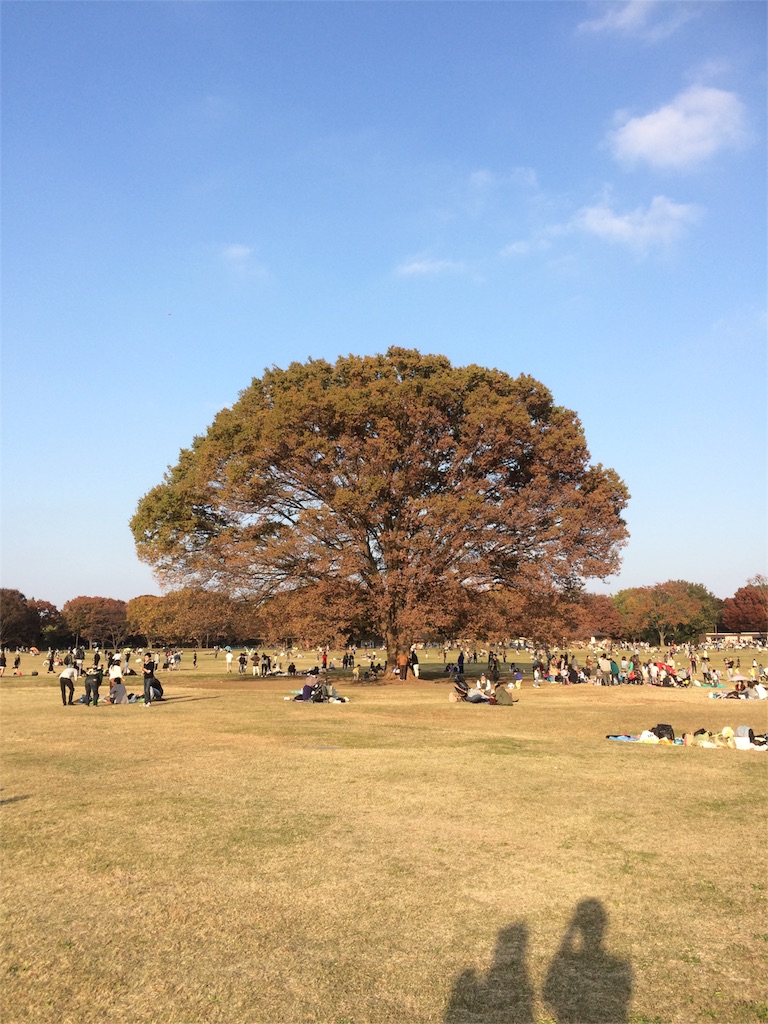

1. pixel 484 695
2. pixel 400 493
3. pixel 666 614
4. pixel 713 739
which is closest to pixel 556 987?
pixel 713 739

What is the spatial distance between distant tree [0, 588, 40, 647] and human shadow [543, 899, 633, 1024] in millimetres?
113989

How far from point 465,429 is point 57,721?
22310mm

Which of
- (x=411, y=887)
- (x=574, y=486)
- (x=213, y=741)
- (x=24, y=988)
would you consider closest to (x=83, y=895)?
(x=24, y=988)

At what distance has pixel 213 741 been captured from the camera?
16.9 m

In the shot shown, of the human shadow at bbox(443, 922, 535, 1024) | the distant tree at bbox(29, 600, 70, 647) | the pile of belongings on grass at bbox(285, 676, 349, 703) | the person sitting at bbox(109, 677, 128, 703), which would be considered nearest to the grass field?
the human shadow at bbox(443, 922, 535, 1024)

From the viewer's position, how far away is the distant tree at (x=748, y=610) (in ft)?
425

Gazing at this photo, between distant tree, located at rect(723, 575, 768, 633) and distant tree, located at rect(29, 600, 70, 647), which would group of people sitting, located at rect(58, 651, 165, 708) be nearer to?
distant tree, located at rect(29, 600, 70, 647)

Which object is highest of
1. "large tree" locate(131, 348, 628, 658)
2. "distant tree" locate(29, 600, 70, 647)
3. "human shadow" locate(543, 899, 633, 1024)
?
"large tree" locate(131, 348, 628, 658)

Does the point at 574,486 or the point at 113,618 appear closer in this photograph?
the point at 574,486

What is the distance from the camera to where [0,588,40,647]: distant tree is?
10494 cm

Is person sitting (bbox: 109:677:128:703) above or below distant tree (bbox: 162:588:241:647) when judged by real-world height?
below

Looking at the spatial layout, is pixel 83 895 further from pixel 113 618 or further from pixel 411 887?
pixel 113 618

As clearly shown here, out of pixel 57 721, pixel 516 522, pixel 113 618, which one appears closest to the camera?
pixel 57 721

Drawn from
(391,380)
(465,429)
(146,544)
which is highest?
(391,380)
